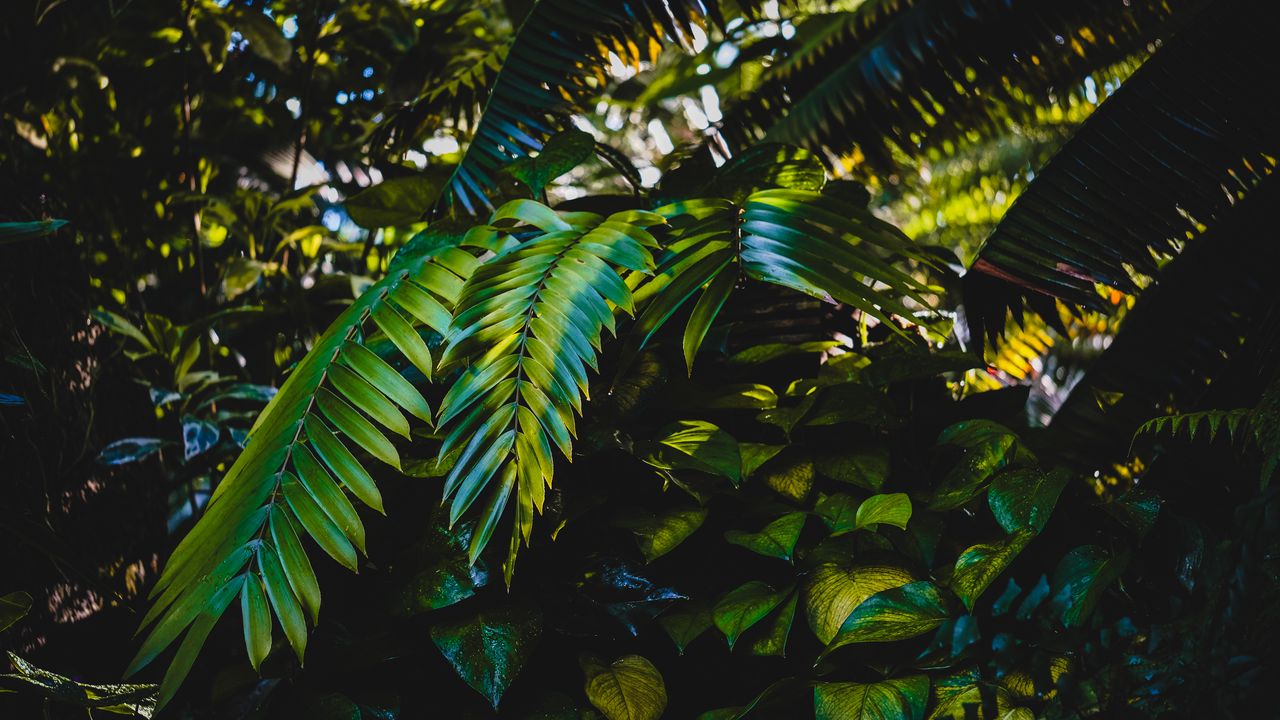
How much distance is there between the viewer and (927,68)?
205cm

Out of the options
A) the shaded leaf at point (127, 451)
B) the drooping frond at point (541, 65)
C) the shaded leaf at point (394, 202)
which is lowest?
the shaded leaf at point (127, 451)

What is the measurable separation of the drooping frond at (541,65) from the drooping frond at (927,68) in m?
0.64

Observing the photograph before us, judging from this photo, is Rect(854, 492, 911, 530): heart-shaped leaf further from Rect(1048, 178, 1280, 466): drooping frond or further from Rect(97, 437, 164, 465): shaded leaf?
Rect(97, 437, 164, 465): shaded leaf

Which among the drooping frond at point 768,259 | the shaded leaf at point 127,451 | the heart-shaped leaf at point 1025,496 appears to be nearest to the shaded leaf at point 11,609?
the shaded leaf at point 127,451

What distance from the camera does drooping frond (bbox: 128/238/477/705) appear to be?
2.85 ft

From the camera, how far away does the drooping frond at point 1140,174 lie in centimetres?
132

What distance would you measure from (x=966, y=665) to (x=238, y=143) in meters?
2.72

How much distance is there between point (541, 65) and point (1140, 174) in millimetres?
1235

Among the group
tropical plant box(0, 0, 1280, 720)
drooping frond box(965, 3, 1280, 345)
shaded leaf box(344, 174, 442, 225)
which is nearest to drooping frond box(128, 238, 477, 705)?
tropical plant box(0, 0, 1280, 720)

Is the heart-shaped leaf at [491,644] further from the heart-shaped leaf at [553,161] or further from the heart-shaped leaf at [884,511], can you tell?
the heart-shaped leaf at [553,161]

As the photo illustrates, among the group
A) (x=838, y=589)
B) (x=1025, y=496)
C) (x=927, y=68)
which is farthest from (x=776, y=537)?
(x=927, y=68)

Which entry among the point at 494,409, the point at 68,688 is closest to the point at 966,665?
the point at 494,409

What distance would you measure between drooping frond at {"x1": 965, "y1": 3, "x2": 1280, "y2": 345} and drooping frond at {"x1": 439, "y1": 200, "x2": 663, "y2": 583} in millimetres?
690

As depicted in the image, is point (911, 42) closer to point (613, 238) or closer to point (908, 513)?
point (613, 238)
